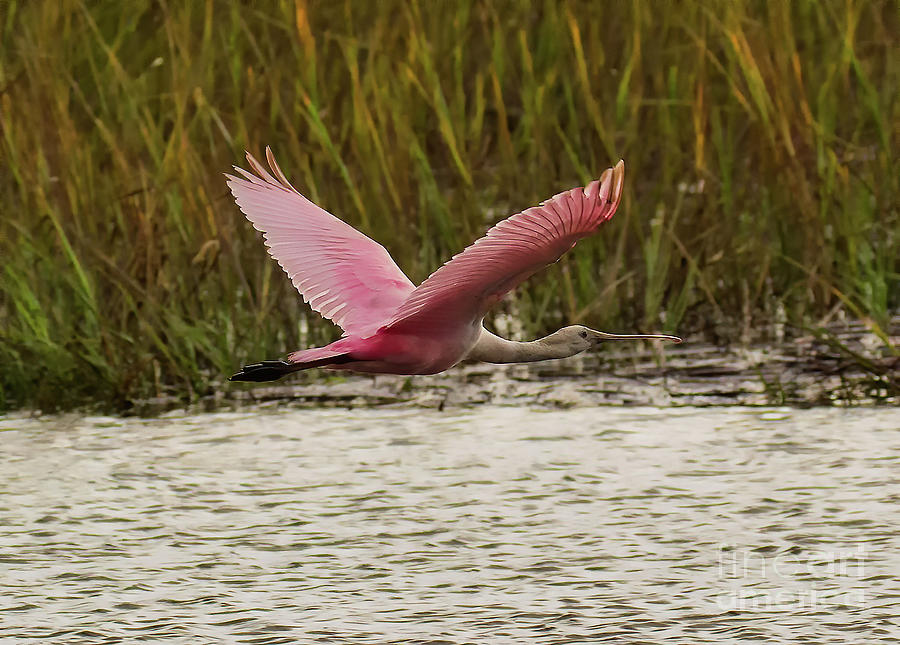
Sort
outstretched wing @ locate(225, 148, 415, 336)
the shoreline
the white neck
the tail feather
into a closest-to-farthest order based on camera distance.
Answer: the tail feather, the white neck, outstretched wing @ locate(225, 148, 415, 336), the shoreline

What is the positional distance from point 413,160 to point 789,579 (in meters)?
2.79

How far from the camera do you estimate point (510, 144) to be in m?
7.47

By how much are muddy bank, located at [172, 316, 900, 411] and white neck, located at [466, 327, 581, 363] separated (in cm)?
146

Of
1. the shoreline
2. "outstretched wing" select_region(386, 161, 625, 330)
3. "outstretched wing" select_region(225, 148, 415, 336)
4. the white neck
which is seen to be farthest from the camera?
the shoreline

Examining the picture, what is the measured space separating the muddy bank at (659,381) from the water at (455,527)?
13 cm

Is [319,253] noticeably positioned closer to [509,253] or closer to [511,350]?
[511,350]

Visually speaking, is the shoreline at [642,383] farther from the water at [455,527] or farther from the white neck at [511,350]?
the white neck at [511,350]

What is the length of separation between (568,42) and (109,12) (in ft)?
5.55

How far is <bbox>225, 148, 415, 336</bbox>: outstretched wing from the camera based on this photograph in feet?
16.8

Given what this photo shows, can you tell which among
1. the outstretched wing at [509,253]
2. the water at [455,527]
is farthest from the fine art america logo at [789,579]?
the outstretched wing at [509,253]

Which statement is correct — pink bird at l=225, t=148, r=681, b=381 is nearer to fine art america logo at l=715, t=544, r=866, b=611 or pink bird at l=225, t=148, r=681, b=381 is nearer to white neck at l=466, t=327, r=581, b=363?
white neck at l=466, t=327, r=581, b=363

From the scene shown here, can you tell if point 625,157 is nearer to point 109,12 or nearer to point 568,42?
point 568,42

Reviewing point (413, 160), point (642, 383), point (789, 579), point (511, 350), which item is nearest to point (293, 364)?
point (511, 350)

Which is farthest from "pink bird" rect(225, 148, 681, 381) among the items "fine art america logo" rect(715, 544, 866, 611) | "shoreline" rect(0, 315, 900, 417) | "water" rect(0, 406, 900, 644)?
"shoreline" rect(0, 315, 900, 417)
